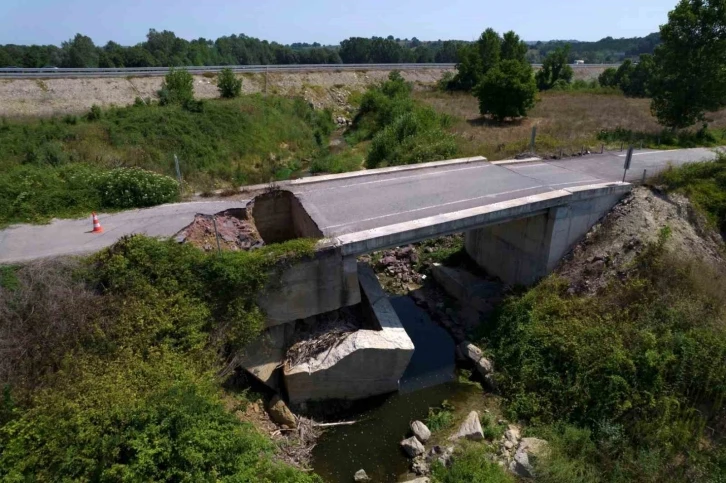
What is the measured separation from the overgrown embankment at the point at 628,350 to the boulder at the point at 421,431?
243 cm

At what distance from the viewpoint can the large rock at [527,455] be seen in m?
10.1

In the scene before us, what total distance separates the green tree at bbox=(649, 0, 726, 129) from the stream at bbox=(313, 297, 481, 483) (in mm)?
20303

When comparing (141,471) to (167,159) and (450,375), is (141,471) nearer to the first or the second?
(450,375)

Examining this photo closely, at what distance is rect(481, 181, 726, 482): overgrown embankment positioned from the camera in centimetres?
1026

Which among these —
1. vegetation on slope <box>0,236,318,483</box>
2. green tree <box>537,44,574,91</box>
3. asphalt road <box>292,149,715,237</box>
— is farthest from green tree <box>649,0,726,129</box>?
green tree <box>537,44,574,91</box>

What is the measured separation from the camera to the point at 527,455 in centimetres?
1038

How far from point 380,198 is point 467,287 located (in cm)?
489

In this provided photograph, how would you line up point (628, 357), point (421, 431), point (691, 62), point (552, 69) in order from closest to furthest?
point (421, 431) → point (628, 357) → point (691, 62) → point (552, 69)

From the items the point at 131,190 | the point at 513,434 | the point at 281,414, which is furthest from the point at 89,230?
the point at 513,434

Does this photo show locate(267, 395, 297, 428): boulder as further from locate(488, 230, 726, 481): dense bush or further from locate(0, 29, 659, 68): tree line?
locate(0, 29, 659, 68): tree line

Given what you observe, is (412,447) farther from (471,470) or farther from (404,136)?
(404,136)

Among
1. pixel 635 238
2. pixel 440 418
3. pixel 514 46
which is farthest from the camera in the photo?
pixel 514 46

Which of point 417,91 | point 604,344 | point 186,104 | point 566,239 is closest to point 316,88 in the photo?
point 417,91

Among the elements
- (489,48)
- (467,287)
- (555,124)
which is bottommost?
(467,287)
